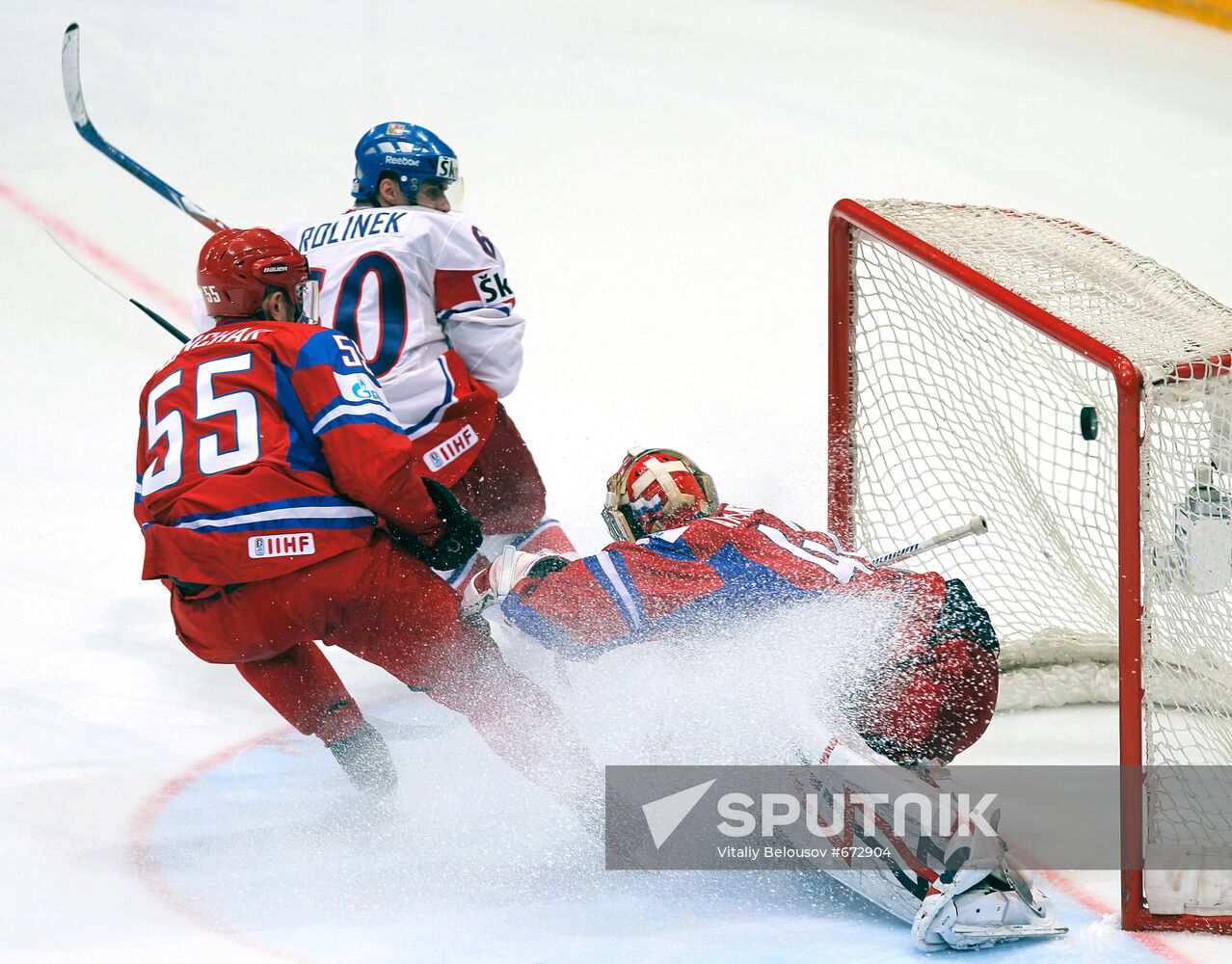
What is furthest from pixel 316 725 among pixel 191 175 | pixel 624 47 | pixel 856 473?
pixel 624 47

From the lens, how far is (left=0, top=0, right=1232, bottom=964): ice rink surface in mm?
2441

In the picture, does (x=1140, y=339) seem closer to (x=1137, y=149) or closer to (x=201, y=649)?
(x=201, y=649)

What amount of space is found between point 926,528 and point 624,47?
3994 millimetres

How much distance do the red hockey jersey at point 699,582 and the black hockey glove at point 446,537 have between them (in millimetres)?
227

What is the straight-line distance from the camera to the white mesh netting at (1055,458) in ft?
7.72

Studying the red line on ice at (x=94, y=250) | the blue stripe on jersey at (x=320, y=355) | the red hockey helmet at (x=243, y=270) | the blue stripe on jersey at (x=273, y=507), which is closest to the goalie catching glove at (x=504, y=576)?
the blue stripe on jersey at (x=273, y=507)

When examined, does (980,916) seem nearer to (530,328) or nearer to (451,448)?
(451,448)

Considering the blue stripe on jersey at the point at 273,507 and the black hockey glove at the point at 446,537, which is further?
the black hockey glove at the point at 446,537

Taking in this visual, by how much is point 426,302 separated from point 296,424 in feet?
2.52

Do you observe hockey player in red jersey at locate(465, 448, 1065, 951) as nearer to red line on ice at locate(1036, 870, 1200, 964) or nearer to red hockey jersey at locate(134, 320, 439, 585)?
red line on ice at locate(1036, 870, 1200, 964)

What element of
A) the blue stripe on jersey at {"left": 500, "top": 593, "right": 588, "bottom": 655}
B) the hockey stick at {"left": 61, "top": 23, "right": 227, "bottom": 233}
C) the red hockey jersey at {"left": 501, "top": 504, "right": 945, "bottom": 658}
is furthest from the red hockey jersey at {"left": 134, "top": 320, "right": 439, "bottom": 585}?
the hockey stick at {"left": 61, "top": 23, "right": 227, "bottom": 233}

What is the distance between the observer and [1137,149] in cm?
599

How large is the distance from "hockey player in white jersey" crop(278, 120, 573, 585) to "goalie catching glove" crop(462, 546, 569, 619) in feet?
2.11

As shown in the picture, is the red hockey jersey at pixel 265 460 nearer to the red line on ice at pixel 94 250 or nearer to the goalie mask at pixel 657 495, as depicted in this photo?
the goalie mask at pixel 657 495
